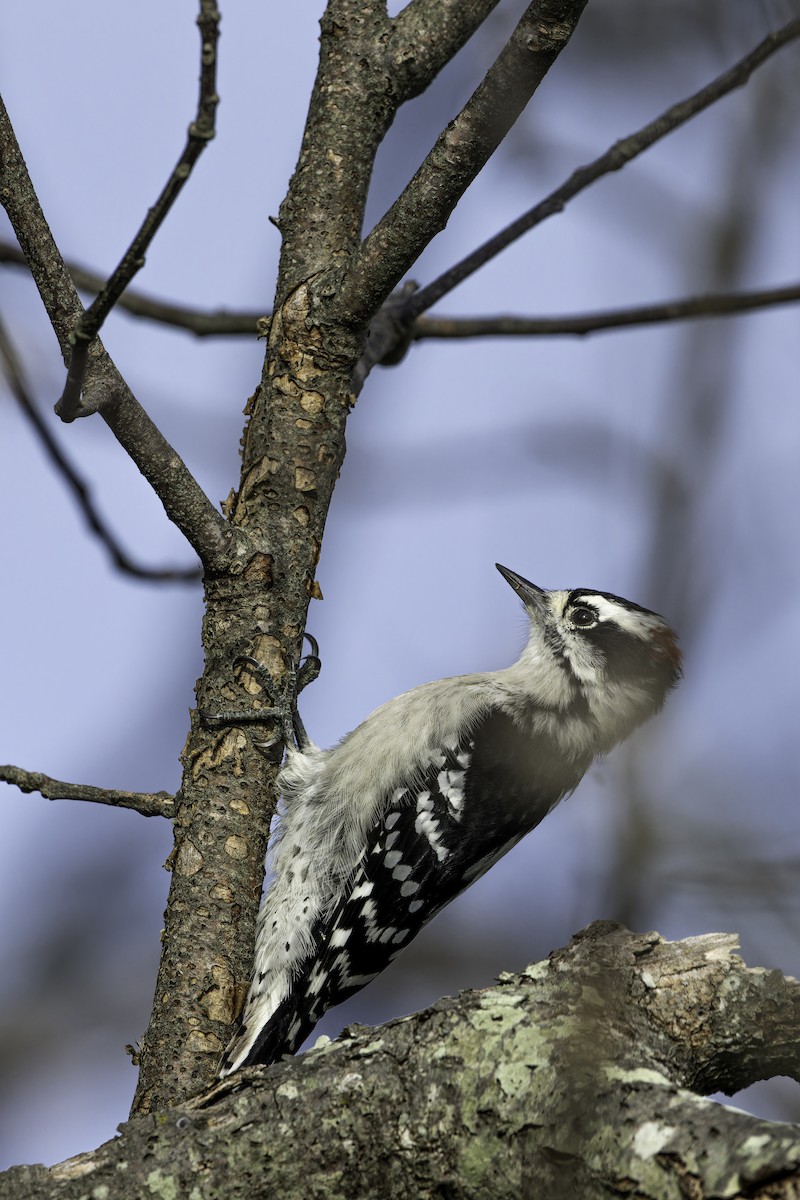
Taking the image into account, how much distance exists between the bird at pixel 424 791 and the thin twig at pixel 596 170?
1.47m

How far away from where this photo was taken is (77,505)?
3721mm

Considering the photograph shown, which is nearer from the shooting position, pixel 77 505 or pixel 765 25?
pixel 765 25

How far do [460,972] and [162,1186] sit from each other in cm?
203

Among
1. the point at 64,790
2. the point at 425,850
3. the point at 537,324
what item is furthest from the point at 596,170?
the point at 64,790

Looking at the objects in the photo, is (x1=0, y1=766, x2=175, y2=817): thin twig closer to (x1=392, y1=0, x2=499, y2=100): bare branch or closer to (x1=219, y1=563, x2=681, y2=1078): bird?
(x1=219, y1=563, x2=681, y2=1078): bird

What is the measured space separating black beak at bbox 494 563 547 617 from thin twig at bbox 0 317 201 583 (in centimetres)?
179

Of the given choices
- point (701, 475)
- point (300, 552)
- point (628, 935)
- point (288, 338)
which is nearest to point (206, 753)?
point (300, 552)

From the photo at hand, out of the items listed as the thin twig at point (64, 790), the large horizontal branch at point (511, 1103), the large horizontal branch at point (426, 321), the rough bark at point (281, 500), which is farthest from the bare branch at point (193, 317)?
the large horizontal branch at point (511, 1103)

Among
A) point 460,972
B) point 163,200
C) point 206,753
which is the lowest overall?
point 460,972

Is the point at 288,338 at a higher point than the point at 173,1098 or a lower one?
higher

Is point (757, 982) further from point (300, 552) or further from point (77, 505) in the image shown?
point (77, 505)

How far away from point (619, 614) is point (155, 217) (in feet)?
10.6

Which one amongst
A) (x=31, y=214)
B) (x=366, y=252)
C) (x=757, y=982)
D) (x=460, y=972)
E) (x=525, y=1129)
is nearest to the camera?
(x=525, y=1129)

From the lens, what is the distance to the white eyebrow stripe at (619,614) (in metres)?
5.02
